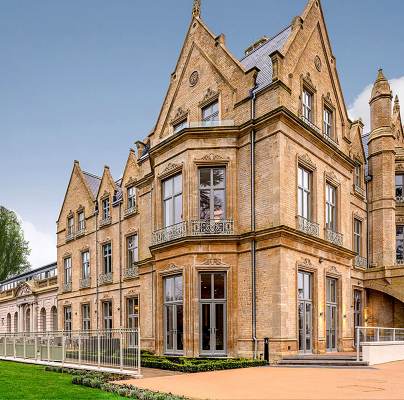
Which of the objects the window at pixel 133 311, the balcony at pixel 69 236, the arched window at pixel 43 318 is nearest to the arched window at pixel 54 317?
the arched window at pixel 43 318

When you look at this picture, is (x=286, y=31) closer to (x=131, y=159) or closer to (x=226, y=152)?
(x=226, y=152)

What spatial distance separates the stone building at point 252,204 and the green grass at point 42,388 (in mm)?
6257

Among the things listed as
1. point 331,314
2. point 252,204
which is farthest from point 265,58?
point 331,314

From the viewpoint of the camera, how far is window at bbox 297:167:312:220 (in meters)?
21.1

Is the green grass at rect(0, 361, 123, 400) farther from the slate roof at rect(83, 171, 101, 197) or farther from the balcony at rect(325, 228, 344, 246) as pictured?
the slate roof at rect(83, 171, 101, 197)

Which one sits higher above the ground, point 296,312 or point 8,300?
point 296,312

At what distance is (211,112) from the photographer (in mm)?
23078

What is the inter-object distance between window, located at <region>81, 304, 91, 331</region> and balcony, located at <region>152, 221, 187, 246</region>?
15.9 m

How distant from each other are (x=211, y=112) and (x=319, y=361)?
38.7ft

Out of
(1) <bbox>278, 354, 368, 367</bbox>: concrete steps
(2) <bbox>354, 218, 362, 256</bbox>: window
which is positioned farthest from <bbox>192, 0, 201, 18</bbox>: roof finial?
(1) <bbox>278, 354, 368, 367</bbox>: concrete steps

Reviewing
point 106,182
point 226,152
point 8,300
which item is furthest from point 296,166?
point 8,300

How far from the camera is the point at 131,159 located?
33.5 metres

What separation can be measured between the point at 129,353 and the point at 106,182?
22.0m

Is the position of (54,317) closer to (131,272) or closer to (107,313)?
(107,313)
